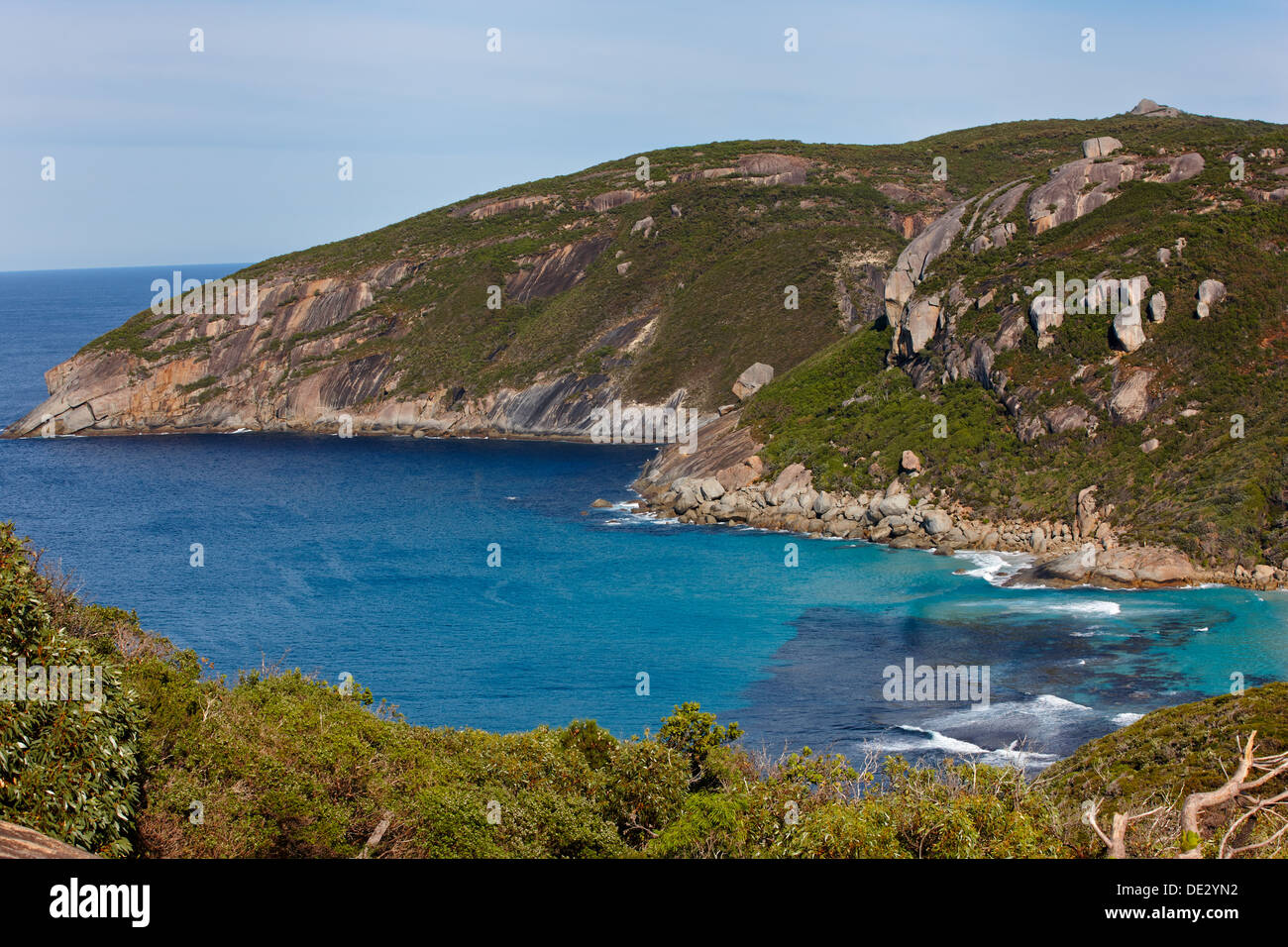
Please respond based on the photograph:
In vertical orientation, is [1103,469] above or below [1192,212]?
below

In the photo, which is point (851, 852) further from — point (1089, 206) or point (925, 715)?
point (1089, 206)

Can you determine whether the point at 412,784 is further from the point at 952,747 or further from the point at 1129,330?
the point at 1129,330

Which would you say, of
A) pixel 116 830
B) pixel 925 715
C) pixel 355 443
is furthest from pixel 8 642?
pixel 355 443

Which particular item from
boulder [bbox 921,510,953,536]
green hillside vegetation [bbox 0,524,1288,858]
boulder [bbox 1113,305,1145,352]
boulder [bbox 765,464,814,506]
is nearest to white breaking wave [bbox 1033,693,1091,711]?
green hillside vegetation [bbox 0,524,1288,858]

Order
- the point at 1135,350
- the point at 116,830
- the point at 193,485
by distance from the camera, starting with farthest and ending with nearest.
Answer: the point at 193,485, the point at 1135,350, the point at 116,830

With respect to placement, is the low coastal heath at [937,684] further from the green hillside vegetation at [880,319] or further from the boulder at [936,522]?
the boulder at [936,522]

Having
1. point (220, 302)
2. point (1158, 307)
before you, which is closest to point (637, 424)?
point (1158, 307)
